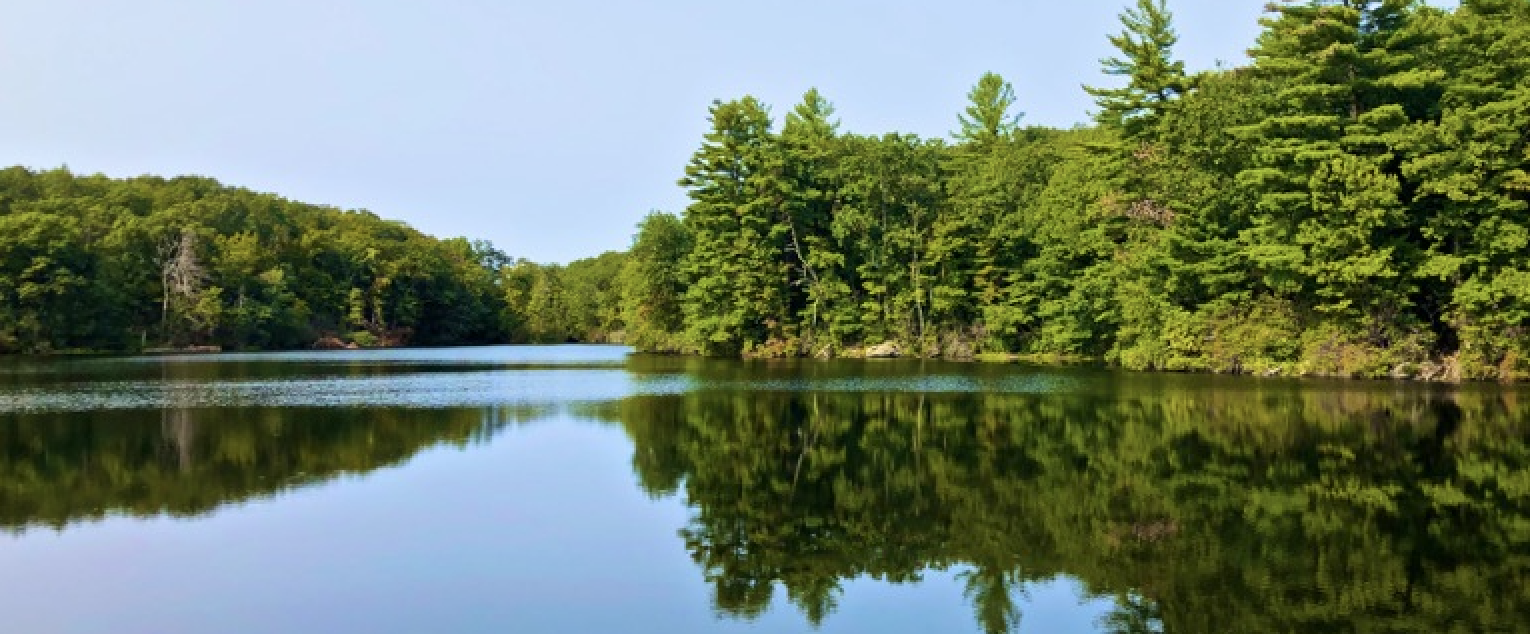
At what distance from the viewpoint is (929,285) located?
53.0 meters

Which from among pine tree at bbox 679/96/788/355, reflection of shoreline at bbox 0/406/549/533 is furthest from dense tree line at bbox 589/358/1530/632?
pine tree at bbox 679/96/788/355

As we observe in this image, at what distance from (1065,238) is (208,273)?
66.7m

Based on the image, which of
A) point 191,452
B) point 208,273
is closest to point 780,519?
point 191,452

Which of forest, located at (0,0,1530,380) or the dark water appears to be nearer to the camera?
the dark water

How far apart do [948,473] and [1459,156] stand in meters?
22.9

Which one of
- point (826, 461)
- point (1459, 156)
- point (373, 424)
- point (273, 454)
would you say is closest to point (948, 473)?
point (826, 461)

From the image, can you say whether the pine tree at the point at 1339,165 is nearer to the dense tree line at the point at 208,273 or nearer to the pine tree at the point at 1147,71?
the pine tree at the point at 1147,71

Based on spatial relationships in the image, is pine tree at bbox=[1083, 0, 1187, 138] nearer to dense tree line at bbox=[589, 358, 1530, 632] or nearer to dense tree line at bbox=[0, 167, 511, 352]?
dense tree line at bbox=[589, 358, 1530, 632]

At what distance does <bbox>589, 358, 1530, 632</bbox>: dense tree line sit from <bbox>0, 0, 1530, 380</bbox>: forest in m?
9.64

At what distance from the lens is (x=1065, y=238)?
44094 millimetres

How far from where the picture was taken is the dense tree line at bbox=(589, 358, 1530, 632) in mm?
Answer: 8148

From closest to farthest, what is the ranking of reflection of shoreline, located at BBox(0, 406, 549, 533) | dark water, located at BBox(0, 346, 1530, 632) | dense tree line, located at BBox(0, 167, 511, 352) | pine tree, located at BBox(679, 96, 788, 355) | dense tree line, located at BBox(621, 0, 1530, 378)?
dark water, located at BBox(0, 346, 1530, 632) → reflection of shoreline, located at BBox(0, 406, 549, 533) → dense tree line, located at BBox(621, 0, 1530, 378) → pine tree, located at BBox(679, 96, 788, 355) → dense tree line, located at BBox(0, 167, 511, 352)

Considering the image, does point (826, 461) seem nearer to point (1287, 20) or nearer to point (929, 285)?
point (1287, 20)

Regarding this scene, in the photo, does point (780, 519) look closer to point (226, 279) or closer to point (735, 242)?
point (735, 242)
